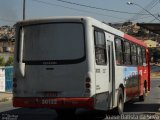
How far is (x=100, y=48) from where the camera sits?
13.6 m

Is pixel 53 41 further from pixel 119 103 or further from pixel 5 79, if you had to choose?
pixel 5 79

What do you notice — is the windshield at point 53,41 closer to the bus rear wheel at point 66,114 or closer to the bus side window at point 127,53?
the bus rear wheel at point 66,114

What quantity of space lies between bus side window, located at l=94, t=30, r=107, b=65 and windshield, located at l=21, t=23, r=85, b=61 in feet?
1.64

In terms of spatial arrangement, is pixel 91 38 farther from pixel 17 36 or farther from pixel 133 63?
pixel 133 63

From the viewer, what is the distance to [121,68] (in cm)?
1609

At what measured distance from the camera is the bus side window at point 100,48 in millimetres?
13219

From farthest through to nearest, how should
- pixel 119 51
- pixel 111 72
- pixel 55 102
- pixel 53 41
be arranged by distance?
pixel 119 51 < pixel 111 72 < pixel 53 41 < pixel 55 102

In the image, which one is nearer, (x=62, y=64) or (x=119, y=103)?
(x=62, y=64)

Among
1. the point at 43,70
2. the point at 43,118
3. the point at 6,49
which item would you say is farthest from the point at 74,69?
the point at 6,49

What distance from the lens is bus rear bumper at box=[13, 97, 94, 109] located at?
41.3 ft

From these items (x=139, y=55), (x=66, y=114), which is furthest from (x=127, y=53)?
(x=66, y=114)

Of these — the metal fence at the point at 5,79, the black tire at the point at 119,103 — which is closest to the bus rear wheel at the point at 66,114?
the black tire at the point at 119,103

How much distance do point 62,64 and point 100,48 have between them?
127cm

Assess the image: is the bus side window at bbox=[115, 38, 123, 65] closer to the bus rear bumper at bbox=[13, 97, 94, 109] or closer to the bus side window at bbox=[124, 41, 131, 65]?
the bus side window at bbox=[124, 41, 131, 65]
